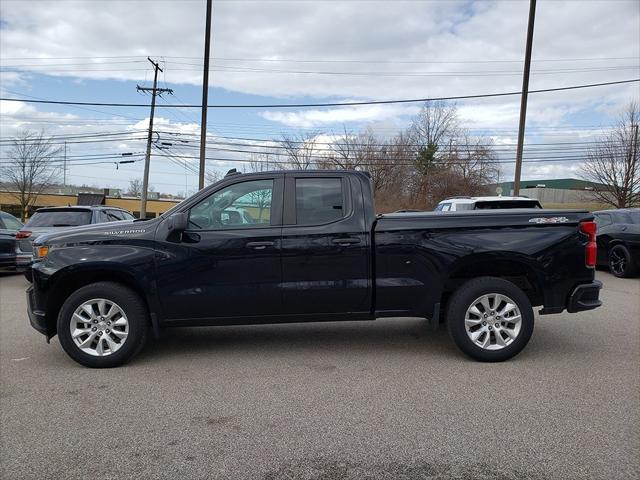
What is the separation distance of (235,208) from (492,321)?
9.23ft

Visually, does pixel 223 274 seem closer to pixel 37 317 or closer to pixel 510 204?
pixel 37 317

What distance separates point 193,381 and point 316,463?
1869 mm

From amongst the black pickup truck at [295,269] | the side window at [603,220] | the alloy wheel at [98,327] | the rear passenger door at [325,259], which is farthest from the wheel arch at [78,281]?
the side window at [603,220]

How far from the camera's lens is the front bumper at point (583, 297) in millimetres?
5086

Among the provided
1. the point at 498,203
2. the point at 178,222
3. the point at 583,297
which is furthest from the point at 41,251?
the point at 498,203

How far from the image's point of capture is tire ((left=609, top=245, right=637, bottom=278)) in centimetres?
1085

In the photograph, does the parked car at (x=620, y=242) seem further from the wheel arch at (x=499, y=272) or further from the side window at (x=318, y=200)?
the side window at (x=318, y=200)

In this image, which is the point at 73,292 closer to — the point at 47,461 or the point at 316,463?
the point at 47,461

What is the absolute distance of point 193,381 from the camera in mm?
4602

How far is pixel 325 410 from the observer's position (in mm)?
3908

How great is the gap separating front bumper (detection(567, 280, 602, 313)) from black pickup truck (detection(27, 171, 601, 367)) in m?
0.01

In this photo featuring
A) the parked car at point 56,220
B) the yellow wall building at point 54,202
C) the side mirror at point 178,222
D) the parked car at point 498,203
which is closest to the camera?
the side mirror at point 178,222

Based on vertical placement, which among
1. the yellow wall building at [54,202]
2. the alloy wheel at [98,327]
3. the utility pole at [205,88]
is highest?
the utility pole at [205,88]

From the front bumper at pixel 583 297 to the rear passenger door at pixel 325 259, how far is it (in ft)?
6.73
